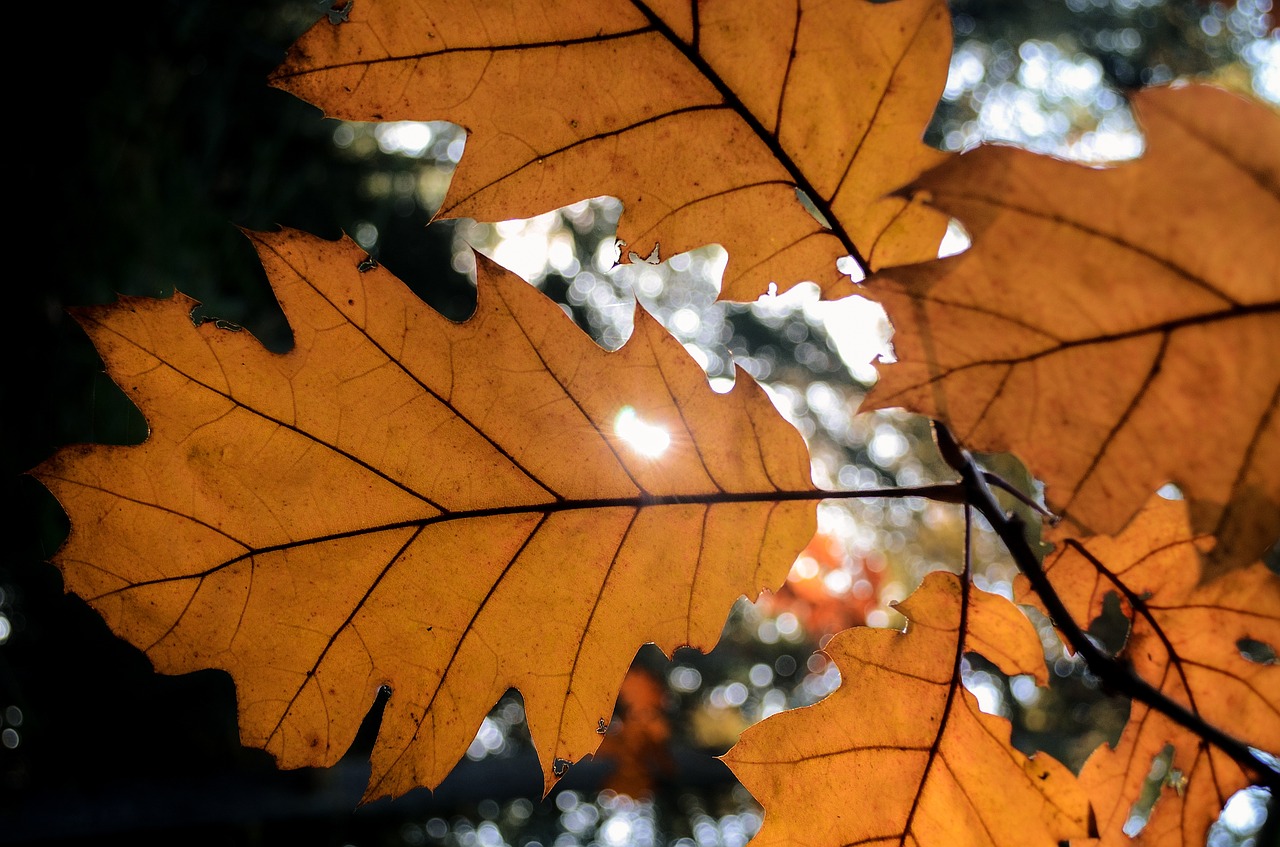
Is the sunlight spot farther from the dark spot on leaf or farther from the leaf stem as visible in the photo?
the dark spot on leaf

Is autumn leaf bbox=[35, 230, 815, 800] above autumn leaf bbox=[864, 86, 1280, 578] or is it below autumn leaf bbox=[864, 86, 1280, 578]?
below

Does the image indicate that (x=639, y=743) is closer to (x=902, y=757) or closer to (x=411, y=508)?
(x=902, y=757)

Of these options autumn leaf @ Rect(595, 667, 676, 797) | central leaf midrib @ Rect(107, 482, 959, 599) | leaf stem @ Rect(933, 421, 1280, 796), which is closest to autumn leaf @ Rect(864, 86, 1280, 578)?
leaf stem @ Rect(933, 421, 1280, 796)

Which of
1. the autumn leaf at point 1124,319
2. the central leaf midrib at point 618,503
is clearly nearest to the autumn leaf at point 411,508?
the central leaf midrib at point 618,503

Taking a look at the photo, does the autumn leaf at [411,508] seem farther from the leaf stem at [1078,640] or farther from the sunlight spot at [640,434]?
the leaf stem at [1078,640]

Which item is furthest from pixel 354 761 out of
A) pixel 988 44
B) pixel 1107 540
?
pixel 988 44

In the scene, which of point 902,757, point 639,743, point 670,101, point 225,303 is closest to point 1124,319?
point 670,101

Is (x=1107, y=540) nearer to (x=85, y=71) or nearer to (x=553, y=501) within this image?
(x=553, y=501)
